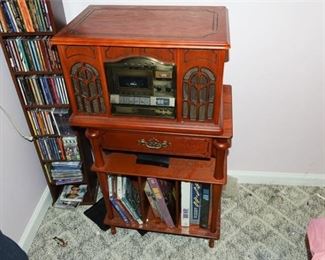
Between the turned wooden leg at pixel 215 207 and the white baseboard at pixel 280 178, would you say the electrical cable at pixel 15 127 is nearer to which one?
the turned wooden leg at pixel 215 207

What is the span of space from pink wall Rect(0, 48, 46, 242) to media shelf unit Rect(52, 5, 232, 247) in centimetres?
45

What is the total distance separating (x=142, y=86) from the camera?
1.15 meters

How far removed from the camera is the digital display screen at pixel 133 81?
3.72ft

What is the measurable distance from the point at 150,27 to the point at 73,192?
1.20 meters

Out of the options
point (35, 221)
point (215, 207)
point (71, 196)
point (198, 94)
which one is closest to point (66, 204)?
point (71, 196)

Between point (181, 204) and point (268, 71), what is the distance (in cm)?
80

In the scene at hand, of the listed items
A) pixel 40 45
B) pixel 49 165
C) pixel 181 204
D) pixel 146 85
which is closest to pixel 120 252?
pixel 181 204

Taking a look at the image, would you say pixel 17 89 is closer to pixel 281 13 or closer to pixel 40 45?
pixel 40 45

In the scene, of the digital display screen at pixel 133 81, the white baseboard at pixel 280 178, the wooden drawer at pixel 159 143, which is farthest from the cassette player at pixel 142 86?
the white baseboard at pixel 280 178

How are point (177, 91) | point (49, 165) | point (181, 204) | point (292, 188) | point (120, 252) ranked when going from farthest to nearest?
point (292, 188), point (49, 165), point (120, 252), point (181, 204), point (177, 91)

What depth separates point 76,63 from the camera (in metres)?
1.13

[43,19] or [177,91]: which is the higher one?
[43,19]

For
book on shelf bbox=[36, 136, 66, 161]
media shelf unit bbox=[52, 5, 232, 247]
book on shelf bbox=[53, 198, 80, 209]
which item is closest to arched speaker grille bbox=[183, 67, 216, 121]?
media shelf unit bbox=[52, 5, 232, 247]

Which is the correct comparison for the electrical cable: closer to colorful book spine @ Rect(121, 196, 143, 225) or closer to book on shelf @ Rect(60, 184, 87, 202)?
book on shelf @ Rect(60, 184, 87, 202)
